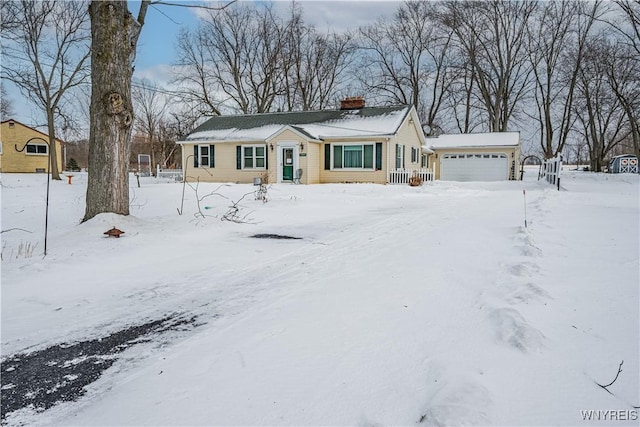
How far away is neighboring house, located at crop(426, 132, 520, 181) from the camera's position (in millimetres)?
27484

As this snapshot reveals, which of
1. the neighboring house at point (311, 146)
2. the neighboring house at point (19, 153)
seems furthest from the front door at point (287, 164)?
the neighboring house at point (19, 153)

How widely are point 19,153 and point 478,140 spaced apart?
114 ft

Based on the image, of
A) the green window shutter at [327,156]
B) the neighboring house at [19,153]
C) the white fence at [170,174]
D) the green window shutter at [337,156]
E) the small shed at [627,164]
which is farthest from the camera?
the neighboring house at [19,153]

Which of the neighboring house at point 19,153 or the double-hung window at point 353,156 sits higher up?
the neighboring house at point 19,153

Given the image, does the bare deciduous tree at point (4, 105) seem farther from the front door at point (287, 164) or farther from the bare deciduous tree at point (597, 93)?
the bare deciduous tree at point (597, 93)

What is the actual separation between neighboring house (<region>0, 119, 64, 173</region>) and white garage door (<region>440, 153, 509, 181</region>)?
96.9 ft

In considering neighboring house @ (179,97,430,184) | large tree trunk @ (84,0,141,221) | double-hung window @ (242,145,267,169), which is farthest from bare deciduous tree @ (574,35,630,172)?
large tree trunk @ (84,0,141,221)

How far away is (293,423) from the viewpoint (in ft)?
6.22

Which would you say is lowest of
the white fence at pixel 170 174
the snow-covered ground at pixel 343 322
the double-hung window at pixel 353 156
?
the snow-covered ground at pixel 343 322

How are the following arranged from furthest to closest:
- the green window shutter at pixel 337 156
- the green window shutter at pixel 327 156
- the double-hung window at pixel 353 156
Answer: the green window shutter at pixel 327 156
the green window shutter at pixel 337 156
the double-hung window at pixel 353 156

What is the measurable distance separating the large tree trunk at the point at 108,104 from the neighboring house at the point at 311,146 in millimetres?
13399

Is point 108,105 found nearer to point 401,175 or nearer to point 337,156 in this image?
point 337,156

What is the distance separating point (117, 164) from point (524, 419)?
6.45 meters

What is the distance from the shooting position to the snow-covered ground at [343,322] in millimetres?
2004
